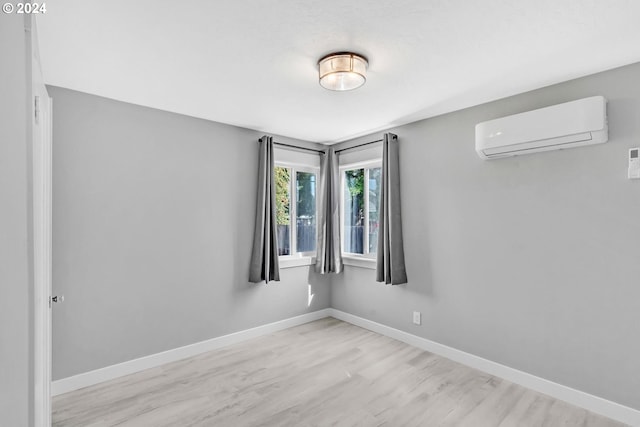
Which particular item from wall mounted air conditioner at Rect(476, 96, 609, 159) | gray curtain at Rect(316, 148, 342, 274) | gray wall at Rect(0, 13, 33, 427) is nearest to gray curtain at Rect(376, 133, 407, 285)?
gray curtain at Rect(316, 148, 342, 274)

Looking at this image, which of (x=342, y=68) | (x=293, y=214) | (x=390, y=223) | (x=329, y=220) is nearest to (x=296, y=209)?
(x=293, y=214)

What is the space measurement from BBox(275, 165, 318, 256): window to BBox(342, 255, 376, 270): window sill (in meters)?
0.50

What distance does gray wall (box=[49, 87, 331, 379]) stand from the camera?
8.61ft

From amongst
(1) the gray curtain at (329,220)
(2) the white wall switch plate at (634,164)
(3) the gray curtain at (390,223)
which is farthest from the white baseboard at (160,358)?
(2) the white wall switch plate at (634,164)

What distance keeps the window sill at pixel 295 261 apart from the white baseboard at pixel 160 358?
26.6 inches

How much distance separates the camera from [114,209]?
2828mm

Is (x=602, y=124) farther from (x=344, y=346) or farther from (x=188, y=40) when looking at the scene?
(x=344, y=346)

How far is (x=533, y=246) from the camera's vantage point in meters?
2.65

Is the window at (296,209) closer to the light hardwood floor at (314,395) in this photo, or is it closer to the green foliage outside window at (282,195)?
the green foliage outside window at (282,195)

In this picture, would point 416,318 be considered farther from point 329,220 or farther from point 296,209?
point 296,209

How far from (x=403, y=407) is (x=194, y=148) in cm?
298

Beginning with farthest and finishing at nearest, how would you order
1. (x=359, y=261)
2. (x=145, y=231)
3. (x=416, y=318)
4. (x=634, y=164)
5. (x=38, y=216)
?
(x=359, y=261), (x=416, y=318), (x=145, y=231), (x=634, y=164), (x=38, y=216)

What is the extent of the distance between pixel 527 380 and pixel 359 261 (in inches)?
81.6

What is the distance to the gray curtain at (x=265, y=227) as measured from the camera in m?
3.67
